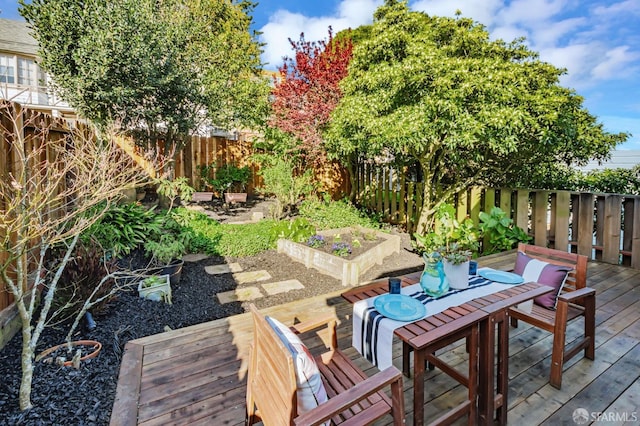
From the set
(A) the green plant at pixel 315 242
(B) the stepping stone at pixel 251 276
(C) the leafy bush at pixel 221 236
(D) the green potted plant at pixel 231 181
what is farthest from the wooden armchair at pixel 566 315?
(D) the green potted plant at pixel 231 181

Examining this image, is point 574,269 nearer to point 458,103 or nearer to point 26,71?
point 458,103

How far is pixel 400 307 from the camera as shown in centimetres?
176

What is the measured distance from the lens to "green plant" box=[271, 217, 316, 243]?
16.9ft

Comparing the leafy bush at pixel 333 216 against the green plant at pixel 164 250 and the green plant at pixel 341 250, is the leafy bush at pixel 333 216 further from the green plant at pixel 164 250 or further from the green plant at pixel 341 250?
the green plant at pixel 164 250

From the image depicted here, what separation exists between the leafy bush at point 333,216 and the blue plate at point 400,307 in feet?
13.7

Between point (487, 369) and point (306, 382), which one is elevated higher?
point (306, 382)

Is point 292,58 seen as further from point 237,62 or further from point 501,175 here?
point 501,175

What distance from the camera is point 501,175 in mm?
5656

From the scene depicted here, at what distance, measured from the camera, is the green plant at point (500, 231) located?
4914 millimetres

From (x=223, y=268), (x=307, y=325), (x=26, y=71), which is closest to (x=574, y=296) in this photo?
(x=307, y=325)

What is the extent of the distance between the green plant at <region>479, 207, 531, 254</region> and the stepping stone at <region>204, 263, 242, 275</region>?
3.90m

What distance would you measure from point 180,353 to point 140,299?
1214 millimetres

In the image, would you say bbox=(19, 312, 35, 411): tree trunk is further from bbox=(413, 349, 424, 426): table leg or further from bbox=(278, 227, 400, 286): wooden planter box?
bbox=(278, 227, 400, 286): wooden planter box

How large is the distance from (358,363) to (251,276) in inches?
92.6
